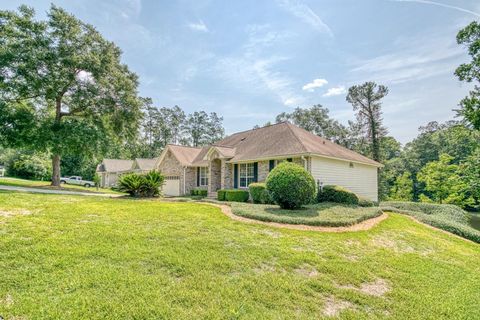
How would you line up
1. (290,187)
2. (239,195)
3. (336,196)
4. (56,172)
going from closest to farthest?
(290,187)
(336,196)
(239,195)
(56,172)

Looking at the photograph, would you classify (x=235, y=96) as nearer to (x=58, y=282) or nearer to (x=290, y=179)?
(x=290, y=179)

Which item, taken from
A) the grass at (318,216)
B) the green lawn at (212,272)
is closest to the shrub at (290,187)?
the grass at (318,216)

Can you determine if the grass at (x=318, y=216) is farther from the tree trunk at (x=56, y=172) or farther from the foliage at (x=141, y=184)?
the tree trunk at (x=56, y=172)

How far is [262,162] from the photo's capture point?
16.5m

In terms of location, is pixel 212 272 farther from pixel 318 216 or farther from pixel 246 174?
pixel 246 174

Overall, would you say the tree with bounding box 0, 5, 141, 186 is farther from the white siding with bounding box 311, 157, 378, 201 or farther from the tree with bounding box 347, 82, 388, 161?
the tree with bounding box 347, 82, 388, 161

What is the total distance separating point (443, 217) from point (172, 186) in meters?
19.6

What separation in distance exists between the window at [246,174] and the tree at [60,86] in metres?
10.7

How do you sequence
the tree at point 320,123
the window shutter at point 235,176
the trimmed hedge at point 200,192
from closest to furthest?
the window shutter at point 235,176
the trimmed hedge at point 200,192
the tree at point 320,123

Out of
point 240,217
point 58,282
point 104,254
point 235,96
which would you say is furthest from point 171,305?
point 235,96

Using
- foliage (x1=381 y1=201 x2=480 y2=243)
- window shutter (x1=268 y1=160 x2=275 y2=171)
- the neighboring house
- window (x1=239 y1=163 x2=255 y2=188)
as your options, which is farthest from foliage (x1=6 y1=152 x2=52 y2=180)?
foliage (x1=381 y1=201 x2=480 y2=243)

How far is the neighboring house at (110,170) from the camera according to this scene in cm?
4031

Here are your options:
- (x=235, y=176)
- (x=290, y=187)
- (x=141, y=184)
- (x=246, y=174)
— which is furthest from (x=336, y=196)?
(x=141, y=184)

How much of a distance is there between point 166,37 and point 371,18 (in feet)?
31.4
